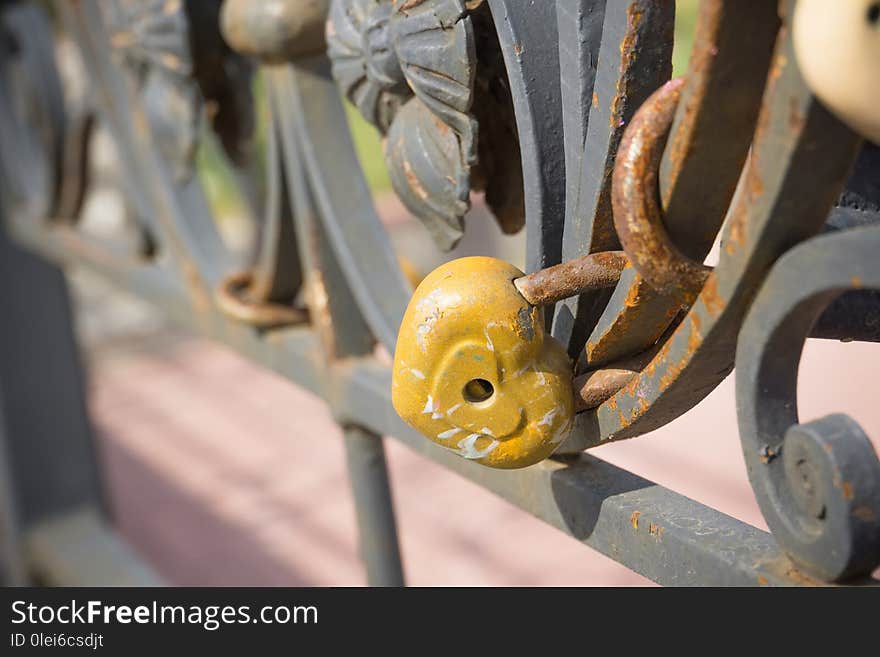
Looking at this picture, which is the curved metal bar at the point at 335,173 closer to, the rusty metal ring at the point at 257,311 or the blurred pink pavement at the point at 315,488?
the rusty metal ring at the point at 257,311

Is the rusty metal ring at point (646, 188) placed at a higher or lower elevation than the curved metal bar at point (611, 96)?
lower

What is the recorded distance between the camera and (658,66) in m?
0.48

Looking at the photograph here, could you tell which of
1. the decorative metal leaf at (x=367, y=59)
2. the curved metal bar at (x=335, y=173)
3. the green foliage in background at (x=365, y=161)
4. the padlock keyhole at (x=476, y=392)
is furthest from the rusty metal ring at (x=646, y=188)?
the green foliage in background at (x=365, y=161)

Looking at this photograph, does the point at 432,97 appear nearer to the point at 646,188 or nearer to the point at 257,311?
the point at 646,188

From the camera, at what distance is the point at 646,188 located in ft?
1.46

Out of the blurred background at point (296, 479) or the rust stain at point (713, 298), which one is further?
the blurred background at point (296, 479)

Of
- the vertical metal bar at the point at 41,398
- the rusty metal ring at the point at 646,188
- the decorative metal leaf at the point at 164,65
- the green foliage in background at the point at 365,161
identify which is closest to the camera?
the rusty metal ring at the point at 646,188

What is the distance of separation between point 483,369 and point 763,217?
0.54ft

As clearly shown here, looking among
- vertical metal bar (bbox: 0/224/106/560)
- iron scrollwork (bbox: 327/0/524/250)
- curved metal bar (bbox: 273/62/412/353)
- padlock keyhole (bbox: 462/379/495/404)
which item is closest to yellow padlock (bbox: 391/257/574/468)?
padlock keyhole (bbox: 462/379/495/404)

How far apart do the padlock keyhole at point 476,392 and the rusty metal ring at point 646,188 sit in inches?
4.5

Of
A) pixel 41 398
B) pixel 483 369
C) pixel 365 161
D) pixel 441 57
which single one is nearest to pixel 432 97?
pixel 441 57

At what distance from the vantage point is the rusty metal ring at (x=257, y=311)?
37.2 inches
